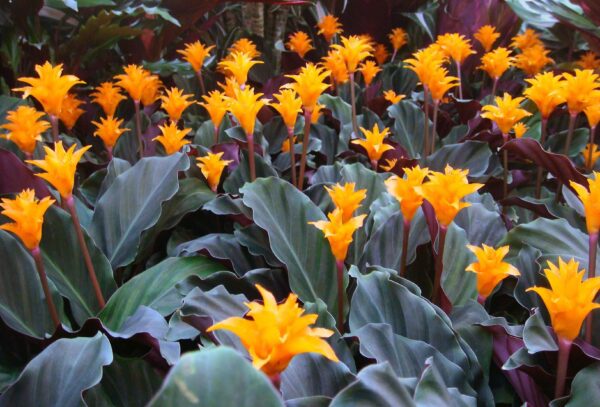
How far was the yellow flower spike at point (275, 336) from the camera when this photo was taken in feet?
1.77

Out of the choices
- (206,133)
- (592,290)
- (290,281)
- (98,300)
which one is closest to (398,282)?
(290,281)

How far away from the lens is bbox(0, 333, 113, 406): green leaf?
27.9 inches

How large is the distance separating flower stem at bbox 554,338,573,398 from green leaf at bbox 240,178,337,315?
37 cm

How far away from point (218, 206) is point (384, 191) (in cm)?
34

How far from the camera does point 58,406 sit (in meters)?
0.71

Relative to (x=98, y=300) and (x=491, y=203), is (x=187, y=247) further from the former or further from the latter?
(x=491, y=203)

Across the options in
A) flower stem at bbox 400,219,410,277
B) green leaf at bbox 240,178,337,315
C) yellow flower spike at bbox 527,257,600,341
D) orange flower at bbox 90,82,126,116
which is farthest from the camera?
orange flower at bbox 90,82,126,116

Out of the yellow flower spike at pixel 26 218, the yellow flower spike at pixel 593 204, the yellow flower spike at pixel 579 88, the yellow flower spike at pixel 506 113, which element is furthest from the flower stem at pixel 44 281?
the yellow flower spike at pixel 579 88

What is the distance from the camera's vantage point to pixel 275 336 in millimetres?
538

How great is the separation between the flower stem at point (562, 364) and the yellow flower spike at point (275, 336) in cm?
32

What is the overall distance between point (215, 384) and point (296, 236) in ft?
2.06

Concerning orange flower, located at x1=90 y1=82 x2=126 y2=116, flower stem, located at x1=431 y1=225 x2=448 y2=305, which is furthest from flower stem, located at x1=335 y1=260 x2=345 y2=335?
orange flower, located at x1=90 y1=82 x2=126 y2=116

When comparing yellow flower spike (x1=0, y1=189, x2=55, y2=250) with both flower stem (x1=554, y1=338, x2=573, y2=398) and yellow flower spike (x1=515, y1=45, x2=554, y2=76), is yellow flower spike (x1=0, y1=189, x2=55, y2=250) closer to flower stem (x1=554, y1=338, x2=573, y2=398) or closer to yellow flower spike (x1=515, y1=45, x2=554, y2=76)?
flower stem (x1=554, y1=338, x2=573, y2=398)

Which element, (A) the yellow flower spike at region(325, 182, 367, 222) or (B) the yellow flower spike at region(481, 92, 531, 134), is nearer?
(A) the yellow flower spike at region(325, 182, 367, 222)
